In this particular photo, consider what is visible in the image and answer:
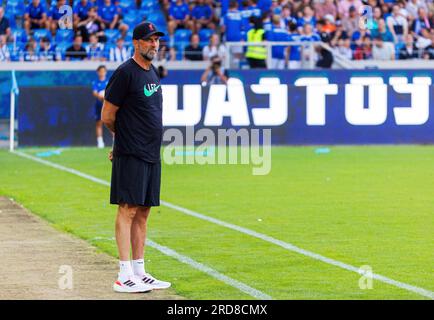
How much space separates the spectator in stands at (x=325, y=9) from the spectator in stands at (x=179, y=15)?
340 cm

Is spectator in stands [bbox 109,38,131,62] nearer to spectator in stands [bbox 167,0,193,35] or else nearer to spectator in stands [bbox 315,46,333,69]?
spectator in stands [bbox 167,0,193,35]

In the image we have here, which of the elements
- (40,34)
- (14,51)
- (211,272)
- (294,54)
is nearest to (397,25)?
(294,54)

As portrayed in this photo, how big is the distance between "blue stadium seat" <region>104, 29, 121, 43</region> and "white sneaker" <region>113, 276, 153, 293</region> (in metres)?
21.7

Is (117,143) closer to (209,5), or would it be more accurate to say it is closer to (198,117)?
(198,117)

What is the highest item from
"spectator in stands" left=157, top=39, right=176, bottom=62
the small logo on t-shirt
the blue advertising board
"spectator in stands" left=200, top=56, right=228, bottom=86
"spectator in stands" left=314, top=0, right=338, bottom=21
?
"spectator in stands" left=314, top=0, right=338, bottom=21

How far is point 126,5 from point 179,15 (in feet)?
4.71

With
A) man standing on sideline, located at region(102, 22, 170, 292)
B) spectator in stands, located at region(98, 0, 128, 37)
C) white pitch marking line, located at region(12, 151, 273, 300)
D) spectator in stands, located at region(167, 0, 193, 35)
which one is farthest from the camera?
spectator in stands, located at region(167, 0, 193, 35)

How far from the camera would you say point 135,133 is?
10.3 m

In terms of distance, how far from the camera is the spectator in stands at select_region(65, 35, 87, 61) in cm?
3064

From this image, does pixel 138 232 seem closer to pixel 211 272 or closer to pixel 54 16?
pixel 211 272

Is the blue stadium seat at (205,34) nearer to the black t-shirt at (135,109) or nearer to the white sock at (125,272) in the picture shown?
the black t-shirt at (135,109)

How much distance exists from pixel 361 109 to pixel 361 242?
15768 millimetres

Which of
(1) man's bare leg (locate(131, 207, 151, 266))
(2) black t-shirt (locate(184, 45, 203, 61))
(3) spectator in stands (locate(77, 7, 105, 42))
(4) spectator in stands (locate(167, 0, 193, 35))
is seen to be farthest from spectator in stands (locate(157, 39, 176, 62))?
(1) man's bare leg (locate(131, 207, 151, 266))

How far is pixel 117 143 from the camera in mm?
10344
